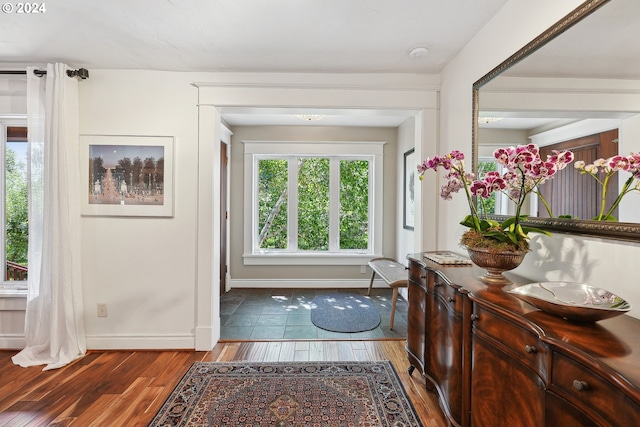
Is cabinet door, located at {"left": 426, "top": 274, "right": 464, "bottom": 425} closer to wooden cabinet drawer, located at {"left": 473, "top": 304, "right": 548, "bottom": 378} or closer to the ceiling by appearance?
wooden cabinet drawer, located at {"left": 473, "top": 304, "right": 548, "bottom": 378}

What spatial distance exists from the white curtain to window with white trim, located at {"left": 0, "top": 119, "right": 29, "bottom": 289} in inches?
19.5

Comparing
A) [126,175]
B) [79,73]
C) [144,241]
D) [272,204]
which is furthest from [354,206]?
[79,73]

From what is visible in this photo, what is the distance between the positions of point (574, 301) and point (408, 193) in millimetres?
2994

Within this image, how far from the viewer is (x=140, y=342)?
2715 mm

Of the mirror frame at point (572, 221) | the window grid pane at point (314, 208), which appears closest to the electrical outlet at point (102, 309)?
the window grid pane at point (314, 208)

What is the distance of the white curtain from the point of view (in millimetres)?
2461

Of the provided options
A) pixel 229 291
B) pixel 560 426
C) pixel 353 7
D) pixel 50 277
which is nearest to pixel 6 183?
pixel 50 277

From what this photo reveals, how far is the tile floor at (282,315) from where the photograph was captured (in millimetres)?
2980

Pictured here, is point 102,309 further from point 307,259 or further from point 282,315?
point 307,259

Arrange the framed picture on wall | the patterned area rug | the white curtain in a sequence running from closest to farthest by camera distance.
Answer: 1. the patterned area rug
2. the white curtain
3. the framed picture on wall

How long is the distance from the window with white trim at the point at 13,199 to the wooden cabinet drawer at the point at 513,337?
379cm

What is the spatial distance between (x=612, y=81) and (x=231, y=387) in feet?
8.86

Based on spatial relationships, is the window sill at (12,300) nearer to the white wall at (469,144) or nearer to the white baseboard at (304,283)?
the white baseboard at (304,283)

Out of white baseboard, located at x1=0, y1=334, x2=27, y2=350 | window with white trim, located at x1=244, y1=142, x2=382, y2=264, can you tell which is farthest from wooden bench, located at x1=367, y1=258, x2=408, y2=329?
white baseboard, located at x1=0, y1=334, x2=27, y2=350
